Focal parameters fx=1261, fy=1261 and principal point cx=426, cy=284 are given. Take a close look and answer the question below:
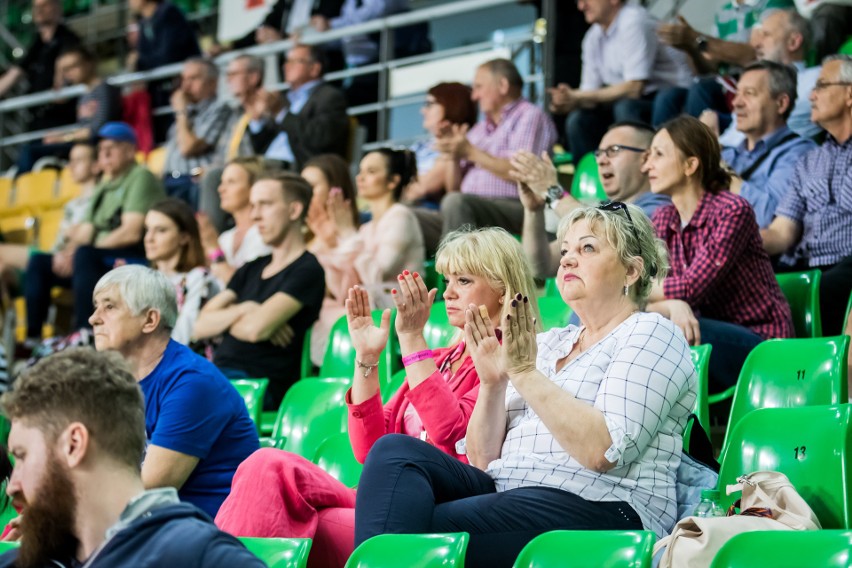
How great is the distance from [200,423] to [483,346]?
83 centimetres

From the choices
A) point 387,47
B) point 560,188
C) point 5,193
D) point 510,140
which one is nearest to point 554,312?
point 560,188

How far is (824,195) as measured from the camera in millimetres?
4137

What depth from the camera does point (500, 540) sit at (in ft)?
7.97

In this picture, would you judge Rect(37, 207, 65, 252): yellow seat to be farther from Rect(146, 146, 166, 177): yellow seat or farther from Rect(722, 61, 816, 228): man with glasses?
Rect(722, 61, 816, 228): man with glasses

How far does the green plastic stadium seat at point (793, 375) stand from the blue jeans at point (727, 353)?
15.5 inches

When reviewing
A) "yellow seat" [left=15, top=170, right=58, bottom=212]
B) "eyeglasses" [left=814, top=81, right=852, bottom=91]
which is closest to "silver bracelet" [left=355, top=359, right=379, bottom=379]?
"eyeglasses" [left=814, top=81, right=852, bottom=91]

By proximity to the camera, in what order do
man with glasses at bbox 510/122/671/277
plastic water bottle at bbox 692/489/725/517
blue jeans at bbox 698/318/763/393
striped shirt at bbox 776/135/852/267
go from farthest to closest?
man with glasses at bbox 510/122/671/277 → striped shirt at bbox 776/135/852/267 → blue jeans at bbox 698/318/763/393 → plastic water bottle at bbox 692/489/725/517

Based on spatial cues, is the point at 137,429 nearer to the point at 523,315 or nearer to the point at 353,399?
the point at 523,315

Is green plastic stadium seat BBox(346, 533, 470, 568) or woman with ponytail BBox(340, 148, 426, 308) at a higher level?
woman with ponytail BBox(340, 148, 426, 308)

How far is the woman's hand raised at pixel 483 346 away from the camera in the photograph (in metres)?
2.64

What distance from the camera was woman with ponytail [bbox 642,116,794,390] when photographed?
3562 mm

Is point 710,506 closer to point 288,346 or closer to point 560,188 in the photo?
point 560,188

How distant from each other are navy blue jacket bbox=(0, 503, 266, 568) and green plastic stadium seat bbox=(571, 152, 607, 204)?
3.42m

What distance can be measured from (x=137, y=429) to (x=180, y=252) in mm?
3326
